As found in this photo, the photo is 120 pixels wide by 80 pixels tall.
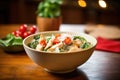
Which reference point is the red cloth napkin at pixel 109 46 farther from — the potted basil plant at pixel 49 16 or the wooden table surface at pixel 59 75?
the potted basil plant at pixel 49 16

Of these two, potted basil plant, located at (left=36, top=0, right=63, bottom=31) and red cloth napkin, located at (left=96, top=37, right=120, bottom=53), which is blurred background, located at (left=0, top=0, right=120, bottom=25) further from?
red cloth napkin, located at (left=96, top=37, right=120, bottom=53)

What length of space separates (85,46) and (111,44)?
0.41 meters

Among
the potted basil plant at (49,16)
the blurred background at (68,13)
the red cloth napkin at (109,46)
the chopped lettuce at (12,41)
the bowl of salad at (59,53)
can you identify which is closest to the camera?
the bowl of salad at (59,53)

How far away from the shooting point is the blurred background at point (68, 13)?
3.56 meters

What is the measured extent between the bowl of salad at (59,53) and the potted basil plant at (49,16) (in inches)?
19.7

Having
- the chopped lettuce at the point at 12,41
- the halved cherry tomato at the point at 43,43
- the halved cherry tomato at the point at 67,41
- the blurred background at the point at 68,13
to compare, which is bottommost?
the blurred background at the point at 68,13

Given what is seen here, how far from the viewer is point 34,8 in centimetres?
363

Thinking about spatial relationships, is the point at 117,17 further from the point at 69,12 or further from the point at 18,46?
the point at 18,46

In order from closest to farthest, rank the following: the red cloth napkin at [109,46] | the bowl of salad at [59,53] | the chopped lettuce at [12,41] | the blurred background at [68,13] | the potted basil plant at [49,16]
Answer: the bowl of salad at [59,53] → the chopped lettuce at [12,41] → the red cloth napkin at [109,46] → the potted basil plant at [49,16] → the blurred background at [68,13]

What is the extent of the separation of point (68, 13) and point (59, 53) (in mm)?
2704

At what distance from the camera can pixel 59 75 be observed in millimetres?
1122

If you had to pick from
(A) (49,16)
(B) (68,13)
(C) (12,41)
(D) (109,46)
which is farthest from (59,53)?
(B) (68,13)

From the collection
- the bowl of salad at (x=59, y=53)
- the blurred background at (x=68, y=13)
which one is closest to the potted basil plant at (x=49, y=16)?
the bowl of salad at (x=59, y=53)

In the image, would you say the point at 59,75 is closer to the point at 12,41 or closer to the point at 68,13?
the point at 12,41
